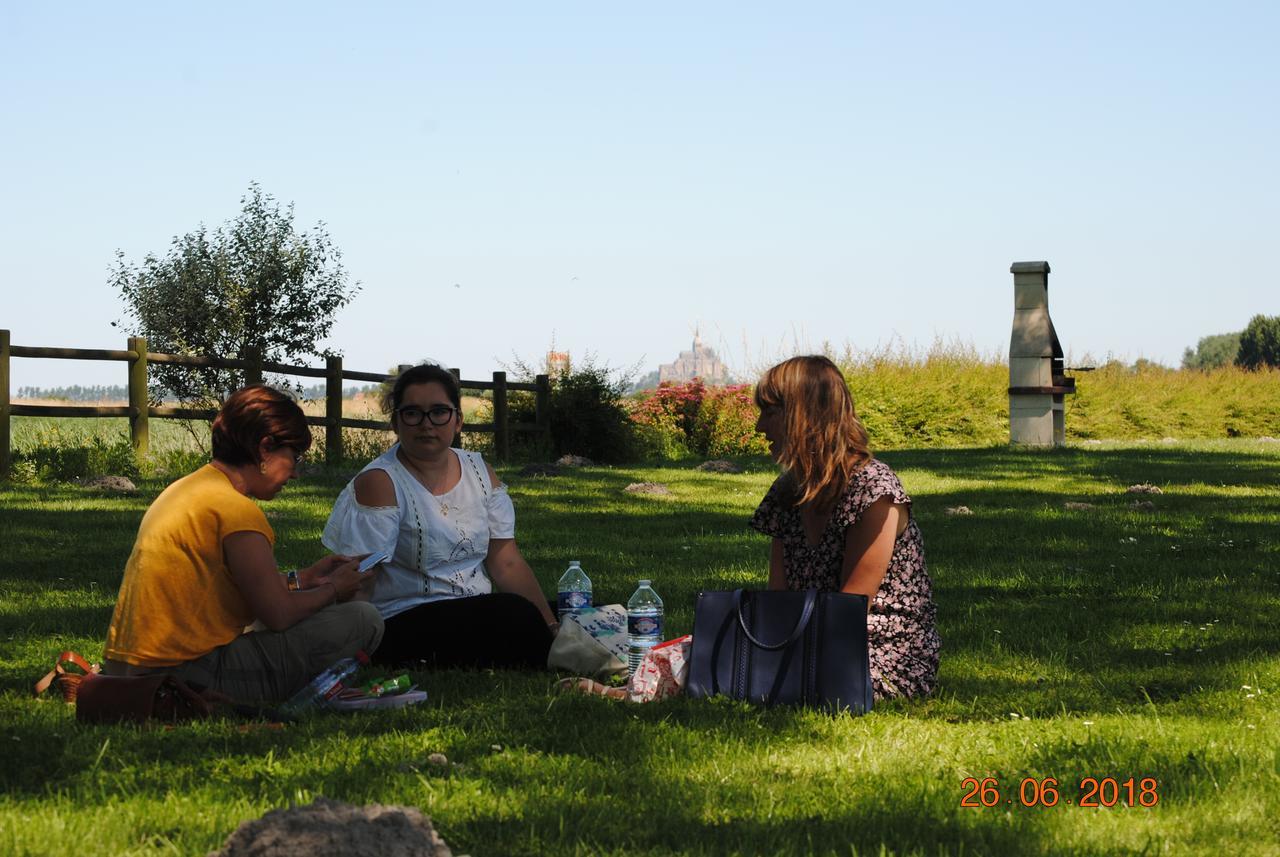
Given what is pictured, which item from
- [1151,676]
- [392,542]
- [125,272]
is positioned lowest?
[1151,676]

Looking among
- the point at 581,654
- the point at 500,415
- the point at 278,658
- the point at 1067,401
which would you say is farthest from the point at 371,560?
the point at 1067,401

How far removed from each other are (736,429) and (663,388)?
4.97 ft

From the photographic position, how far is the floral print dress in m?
5.12

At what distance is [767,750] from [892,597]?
1.09 m

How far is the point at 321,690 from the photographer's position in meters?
4.88

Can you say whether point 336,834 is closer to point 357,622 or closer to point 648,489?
point 357,622

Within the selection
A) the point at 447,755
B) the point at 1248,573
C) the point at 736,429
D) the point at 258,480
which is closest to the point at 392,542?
the point at 258,480

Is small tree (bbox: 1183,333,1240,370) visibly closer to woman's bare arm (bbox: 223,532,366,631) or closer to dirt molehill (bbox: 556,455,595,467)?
dirt molehill (bbox: 556,455,595,467)

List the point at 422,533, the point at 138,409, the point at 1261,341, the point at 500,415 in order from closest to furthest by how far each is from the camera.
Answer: the point at 422,533 → the point at 138,409 → the point at 500,415 → the point at 1261,341

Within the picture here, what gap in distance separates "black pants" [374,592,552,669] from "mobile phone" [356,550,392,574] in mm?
376

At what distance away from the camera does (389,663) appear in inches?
226

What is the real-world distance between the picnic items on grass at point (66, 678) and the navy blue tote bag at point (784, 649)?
2330 millimetres

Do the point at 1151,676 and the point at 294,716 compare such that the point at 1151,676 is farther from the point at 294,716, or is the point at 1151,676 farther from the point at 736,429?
the point at 736,429

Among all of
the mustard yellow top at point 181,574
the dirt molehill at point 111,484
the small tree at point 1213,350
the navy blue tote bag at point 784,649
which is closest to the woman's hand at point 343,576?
the mustard yellow top at point 181,574
